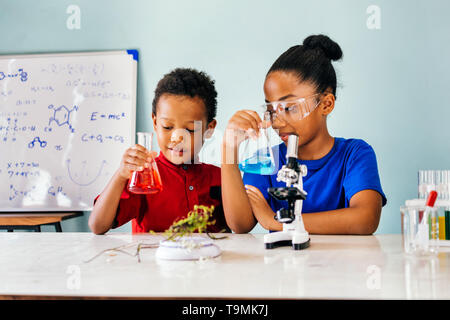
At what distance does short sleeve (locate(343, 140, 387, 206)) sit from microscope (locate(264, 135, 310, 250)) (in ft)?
1.09

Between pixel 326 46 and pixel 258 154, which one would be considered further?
pixel 326 46

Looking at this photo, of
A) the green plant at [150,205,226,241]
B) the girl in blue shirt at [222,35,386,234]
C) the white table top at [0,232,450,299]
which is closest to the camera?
the white table top at [0,232,450,299]

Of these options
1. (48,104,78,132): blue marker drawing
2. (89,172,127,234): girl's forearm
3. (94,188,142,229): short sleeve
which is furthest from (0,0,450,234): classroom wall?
(89,172,127,234): girl's forearm

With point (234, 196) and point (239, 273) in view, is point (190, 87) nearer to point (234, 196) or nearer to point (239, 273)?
point (234, 196)

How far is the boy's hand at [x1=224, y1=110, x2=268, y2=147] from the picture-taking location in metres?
1.01

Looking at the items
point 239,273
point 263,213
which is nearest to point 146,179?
point 263,213

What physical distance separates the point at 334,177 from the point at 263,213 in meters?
0.30

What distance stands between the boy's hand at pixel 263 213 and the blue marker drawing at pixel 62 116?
173cm

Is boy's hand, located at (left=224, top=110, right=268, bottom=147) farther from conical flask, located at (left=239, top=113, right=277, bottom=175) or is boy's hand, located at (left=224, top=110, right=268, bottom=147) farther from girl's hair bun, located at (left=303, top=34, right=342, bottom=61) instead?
girl's hair bun, located at (left=303, top=34, right=342, bottom=61)

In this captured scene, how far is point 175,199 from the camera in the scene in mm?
1352

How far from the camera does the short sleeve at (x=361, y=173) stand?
3.78ft

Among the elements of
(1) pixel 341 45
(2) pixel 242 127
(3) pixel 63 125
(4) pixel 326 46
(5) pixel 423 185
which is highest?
(1) pixel 341 45

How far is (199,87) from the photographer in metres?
1.43

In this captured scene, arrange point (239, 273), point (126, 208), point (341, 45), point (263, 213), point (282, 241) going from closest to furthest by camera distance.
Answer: point (239, 273) < point (282, 241) < point (263, 213) < point (126, 208) < point (341, 45)
